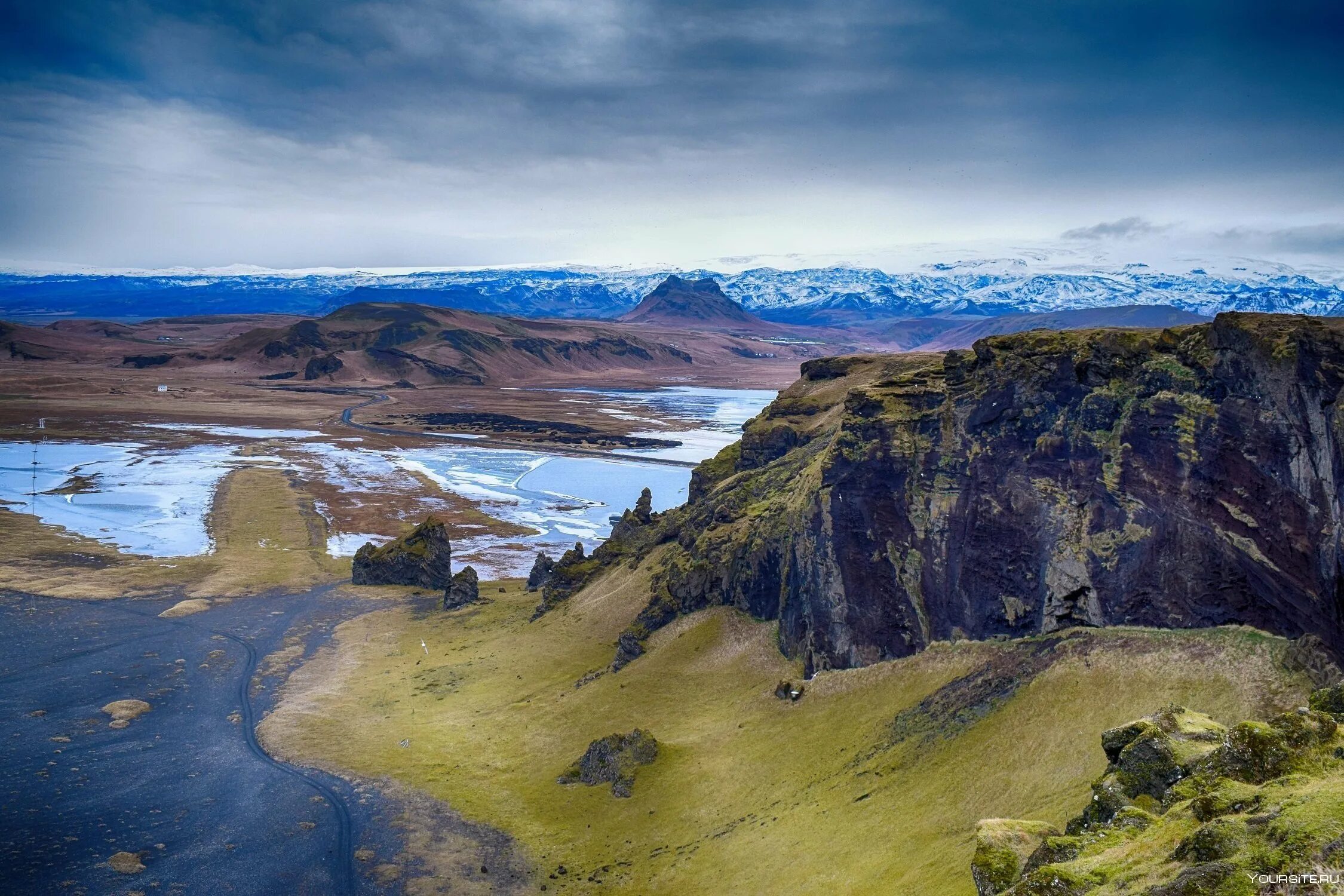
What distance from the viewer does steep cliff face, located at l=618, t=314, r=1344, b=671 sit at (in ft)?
113

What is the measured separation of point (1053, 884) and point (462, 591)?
7471 cm

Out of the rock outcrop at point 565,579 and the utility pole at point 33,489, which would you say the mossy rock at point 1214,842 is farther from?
the utility pole at point 33,489

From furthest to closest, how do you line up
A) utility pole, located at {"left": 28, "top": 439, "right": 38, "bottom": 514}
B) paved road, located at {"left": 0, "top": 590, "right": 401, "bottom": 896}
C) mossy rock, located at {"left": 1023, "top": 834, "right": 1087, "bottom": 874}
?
utility pole, located at {"left": 28, "top": 439, "right": 38, "bottom": 514} < paved road, located at {"left": 0, "top": 590, "right": 401, "bottom": 896} < mossy rock, located at {"left": 1023, "top": 834, "right": 1087, "bottom": 874}

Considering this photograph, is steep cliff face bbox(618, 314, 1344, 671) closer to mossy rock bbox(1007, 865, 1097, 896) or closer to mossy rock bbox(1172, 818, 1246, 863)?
mossy rock bbox(1172, 818, 1246, 863)

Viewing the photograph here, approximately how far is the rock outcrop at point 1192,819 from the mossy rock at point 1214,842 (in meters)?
0.02

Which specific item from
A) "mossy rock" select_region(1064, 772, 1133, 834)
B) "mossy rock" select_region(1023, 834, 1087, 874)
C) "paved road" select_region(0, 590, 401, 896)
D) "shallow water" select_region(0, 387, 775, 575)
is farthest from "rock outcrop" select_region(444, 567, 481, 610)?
"mossy rock" select_region(1023, 834, 1087, 874)

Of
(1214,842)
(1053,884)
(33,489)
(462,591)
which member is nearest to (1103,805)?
(1053,884)

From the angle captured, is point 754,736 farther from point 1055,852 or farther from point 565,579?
point 565,579

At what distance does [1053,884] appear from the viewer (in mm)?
21281

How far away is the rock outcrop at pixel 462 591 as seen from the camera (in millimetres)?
89625

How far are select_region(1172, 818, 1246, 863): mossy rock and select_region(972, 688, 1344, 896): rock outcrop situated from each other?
2 centimetres

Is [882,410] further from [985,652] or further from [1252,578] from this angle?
[1252,578]

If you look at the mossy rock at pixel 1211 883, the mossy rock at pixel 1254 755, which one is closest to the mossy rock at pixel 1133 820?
the mossy rock at pixel 1254 755

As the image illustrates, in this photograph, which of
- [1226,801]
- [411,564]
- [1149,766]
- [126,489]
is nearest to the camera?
[1226,801]
